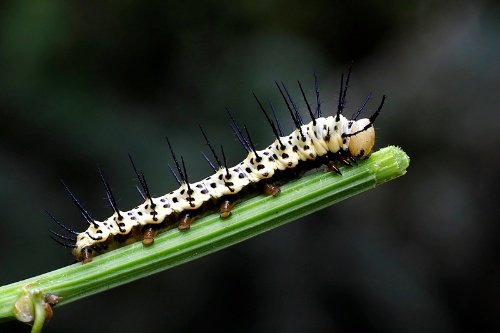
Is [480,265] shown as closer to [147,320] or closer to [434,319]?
[434,319]

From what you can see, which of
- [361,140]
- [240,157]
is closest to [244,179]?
[361,140]

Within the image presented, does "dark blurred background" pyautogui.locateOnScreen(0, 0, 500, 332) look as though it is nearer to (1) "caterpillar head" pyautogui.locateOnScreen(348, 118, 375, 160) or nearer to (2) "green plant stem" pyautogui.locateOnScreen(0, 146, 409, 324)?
(1) "caterpillar head" pyautogui.locateOnScreen(348, 118, 375, 160)

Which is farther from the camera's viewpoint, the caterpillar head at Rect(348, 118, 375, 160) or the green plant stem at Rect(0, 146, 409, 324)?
the caterpillar head at Rect(348, 118, 375, 160)

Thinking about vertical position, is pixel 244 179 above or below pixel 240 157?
below

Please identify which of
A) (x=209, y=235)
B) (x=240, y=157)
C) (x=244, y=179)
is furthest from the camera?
(x=240, y=157)

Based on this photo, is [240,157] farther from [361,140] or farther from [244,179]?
[361,140]

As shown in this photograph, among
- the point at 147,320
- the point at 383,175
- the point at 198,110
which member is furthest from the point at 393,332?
the point at 383,175

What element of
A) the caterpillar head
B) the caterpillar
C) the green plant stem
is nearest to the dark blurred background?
the caterpillar

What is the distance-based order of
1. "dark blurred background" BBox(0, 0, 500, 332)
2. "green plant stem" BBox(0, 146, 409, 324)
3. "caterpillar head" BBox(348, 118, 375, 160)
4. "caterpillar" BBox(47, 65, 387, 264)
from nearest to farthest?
"green plant stem" BBox(0, 146, 409, 324) → "caterpillar head" BBox(348, 118, 375, 160) → "caterpillar" BBox(47, 65, 387, 264) → "dark blurred background" BBox(0, 0, 500, 332)
